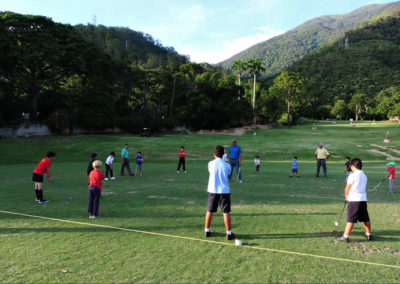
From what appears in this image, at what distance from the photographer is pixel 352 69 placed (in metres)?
143

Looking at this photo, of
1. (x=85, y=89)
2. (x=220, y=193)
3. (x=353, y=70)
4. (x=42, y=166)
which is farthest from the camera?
(x=353, y=70)

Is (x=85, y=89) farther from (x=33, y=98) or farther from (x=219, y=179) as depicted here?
(x=219, y=179)

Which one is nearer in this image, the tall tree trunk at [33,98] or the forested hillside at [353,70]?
the tall tree trunk at [33,98]

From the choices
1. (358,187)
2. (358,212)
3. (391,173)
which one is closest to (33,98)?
(391,173)

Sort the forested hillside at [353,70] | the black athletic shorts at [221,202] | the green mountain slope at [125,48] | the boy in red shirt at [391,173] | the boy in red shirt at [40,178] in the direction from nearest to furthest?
the black athletic shorts at [221,202] → the boy in red shirt at [40,178] → the boy in red shirt at [391,173] → the green mountain slope at [125,48] → the forested hillside at [353,70]

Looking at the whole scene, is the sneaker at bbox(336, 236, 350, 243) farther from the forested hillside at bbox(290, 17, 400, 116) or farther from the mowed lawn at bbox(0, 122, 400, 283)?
the forested hillside at bbox(290, 17, 400, 116)

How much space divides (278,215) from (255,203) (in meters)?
1.51

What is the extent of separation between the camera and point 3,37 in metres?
31.3

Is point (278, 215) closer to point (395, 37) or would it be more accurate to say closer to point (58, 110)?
point (58, 110)

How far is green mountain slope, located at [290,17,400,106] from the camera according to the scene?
128250 millimetres

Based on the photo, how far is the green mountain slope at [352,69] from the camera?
128 meters

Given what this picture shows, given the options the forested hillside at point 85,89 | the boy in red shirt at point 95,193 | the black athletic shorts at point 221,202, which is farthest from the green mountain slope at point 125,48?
the black athletic shorts at point 221,202

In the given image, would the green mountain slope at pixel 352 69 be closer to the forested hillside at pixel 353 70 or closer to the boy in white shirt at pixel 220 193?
the forested hillside at pixel 353 70

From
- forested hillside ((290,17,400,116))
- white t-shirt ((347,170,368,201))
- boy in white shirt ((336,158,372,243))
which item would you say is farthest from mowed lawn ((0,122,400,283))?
forested hillside ((290,17,400,116))
